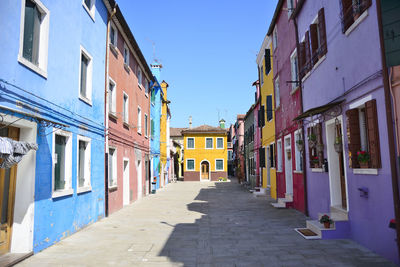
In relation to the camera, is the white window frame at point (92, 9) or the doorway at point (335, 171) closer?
the doorway at point (335, 171)

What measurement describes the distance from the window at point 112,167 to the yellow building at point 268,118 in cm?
769

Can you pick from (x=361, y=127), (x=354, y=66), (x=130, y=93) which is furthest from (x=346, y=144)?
(x=130, y=93)

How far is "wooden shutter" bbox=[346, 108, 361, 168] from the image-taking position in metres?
6.36

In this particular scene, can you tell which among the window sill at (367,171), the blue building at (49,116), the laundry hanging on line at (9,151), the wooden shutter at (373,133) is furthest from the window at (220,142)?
the laundry hanging on line at (9,151)

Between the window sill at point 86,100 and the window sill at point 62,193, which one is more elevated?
the window sill at point 86,100

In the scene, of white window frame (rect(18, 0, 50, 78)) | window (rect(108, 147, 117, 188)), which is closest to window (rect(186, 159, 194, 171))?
window (rect(108, 147, 117, 188))

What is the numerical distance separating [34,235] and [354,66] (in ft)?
23.9

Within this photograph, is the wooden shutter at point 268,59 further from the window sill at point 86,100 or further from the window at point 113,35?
the window sill at point 86,100

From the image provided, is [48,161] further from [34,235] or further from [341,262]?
[341,262]

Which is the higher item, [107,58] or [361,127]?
[107,58]

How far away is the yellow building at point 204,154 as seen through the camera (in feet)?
125

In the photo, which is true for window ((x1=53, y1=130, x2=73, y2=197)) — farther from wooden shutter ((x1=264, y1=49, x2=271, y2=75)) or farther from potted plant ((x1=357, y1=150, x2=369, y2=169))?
wooden shutter ((x1=264, y1=49, x2=271, y2=75))

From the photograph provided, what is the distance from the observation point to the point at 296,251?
6.11 meters

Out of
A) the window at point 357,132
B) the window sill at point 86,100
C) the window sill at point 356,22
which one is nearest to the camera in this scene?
the window sill at point 356,22
